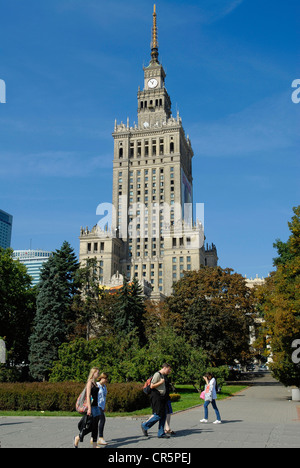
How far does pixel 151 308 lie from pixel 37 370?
103 feet

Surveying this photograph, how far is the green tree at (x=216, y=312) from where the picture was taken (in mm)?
42000

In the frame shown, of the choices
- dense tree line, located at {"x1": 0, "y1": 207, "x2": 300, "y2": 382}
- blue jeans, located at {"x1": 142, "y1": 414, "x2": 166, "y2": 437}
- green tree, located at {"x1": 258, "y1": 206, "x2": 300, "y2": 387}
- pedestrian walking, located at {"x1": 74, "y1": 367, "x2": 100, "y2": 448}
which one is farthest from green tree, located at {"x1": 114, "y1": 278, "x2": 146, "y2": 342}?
pedestrian walking, located at {"x1": 74, "y1": 367, "x2": 100, "y2": 448}

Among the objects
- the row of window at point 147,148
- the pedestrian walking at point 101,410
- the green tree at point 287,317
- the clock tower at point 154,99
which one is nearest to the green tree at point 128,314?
the green tree at point 287,317

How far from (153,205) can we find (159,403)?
108m

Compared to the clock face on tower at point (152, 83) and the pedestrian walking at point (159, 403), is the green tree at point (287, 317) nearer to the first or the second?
the pedestrian walking at point (159, 403)

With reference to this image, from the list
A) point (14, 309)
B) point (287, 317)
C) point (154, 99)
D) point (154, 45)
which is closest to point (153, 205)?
point (154, 99)

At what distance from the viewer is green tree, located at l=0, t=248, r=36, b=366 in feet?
136

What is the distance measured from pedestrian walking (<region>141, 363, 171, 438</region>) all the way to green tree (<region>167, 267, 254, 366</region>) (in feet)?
97.4

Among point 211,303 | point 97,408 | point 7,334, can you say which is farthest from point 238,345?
point 97,408

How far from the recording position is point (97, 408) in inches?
428

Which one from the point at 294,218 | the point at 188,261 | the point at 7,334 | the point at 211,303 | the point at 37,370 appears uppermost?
the point at 188,261

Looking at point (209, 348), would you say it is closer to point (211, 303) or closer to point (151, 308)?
point (211, 303)

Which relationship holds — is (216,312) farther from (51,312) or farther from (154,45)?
(154,45)

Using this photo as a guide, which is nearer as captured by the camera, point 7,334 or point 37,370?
point 37,370
